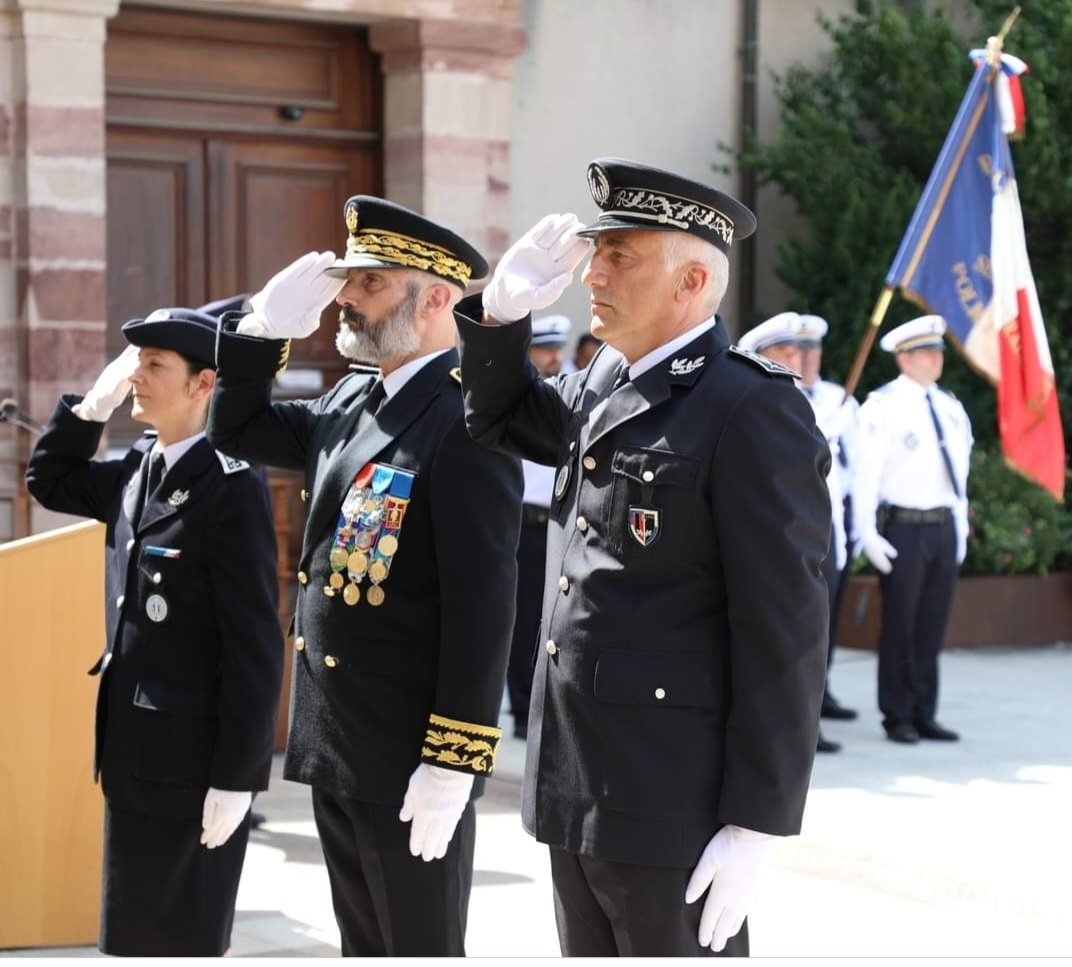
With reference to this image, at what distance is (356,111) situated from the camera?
10.7 meters

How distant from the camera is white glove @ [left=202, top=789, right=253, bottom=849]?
405cm

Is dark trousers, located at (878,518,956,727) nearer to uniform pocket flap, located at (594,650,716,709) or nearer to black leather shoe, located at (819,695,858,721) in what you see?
black leather shoe, located at (819,695,858,721)

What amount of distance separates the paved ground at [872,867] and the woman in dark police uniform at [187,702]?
1.23m

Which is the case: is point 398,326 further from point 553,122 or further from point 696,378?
point 553,122

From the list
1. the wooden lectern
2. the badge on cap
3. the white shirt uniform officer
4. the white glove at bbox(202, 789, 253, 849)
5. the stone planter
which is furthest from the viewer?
the stone planter

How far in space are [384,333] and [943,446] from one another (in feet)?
17.0

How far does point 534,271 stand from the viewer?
3402mm

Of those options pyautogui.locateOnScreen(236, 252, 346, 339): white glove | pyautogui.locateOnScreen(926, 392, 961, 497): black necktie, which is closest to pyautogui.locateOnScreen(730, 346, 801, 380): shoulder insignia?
pyautogui.locateOnScreen(236, 252, 346, 339): white glove

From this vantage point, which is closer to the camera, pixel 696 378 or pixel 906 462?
pixel 696 378

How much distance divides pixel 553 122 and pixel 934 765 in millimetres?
4825

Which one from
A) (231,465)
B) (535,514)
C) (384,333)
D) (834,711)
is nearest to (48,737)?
(231,465)

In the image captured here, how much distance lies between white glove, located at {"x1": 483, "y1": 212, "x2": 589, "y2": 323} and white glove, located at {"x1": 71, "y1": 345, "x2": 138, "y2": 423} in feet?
4.71

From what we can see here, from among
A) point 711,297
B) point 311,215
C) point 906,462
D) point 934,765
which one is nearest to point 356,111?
point 311,215

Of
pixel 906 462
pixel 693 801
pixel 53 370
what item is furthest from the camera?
pixel 53 370
